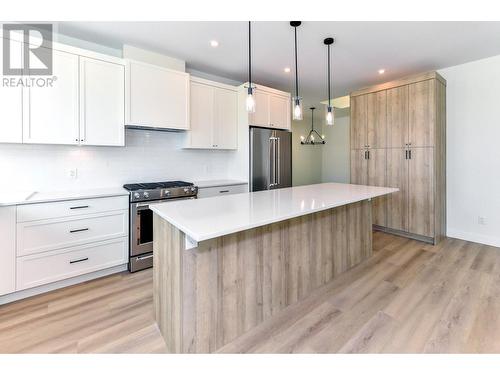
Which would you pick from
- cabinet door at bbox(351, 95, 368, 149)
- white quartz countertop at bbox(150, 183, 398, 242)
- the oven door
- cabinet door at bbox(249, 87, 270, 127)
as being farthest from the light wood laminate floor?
cabinet door at bbox(249, 87, 270, 127)

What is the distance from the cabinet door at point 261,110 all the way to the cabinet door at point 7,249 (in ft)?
9.71

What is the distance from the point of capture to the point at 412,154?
370 cm

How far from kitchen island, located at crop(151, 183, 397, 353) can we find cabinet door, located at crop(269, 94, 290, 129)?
2.15 m

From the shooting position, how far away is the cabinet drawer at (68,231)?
2.19m

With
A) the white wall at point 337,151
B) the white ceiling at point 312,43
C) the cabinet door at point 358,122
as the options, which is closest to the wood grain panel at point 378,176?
the cabinet door at point 358,122

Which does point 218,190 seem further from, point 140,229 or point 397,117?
point 397,117

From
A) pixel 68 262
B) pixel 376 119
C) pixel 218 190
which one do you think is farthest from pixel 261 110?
pixel 68 262

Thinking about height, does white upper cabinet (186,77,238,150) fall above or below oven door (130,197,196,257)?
above

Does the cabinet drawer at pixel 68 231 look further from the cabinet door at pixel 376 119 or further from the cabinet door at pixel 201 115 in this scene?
the cabinet door at pixel 376 119

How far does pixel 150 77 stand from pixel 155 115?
0.46m

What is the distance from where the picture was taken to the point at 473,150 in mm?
3574

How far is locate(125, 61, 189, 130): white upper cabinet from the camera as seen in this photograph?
2863mm

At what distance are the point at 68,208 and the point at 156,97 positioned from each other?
62.9 inches

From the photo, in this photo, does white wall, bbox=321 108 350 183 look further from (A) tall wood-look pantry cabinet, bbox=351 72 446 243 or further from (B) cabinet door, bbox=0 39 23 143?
(B) cabinet door, bbox=0 39 23 143
